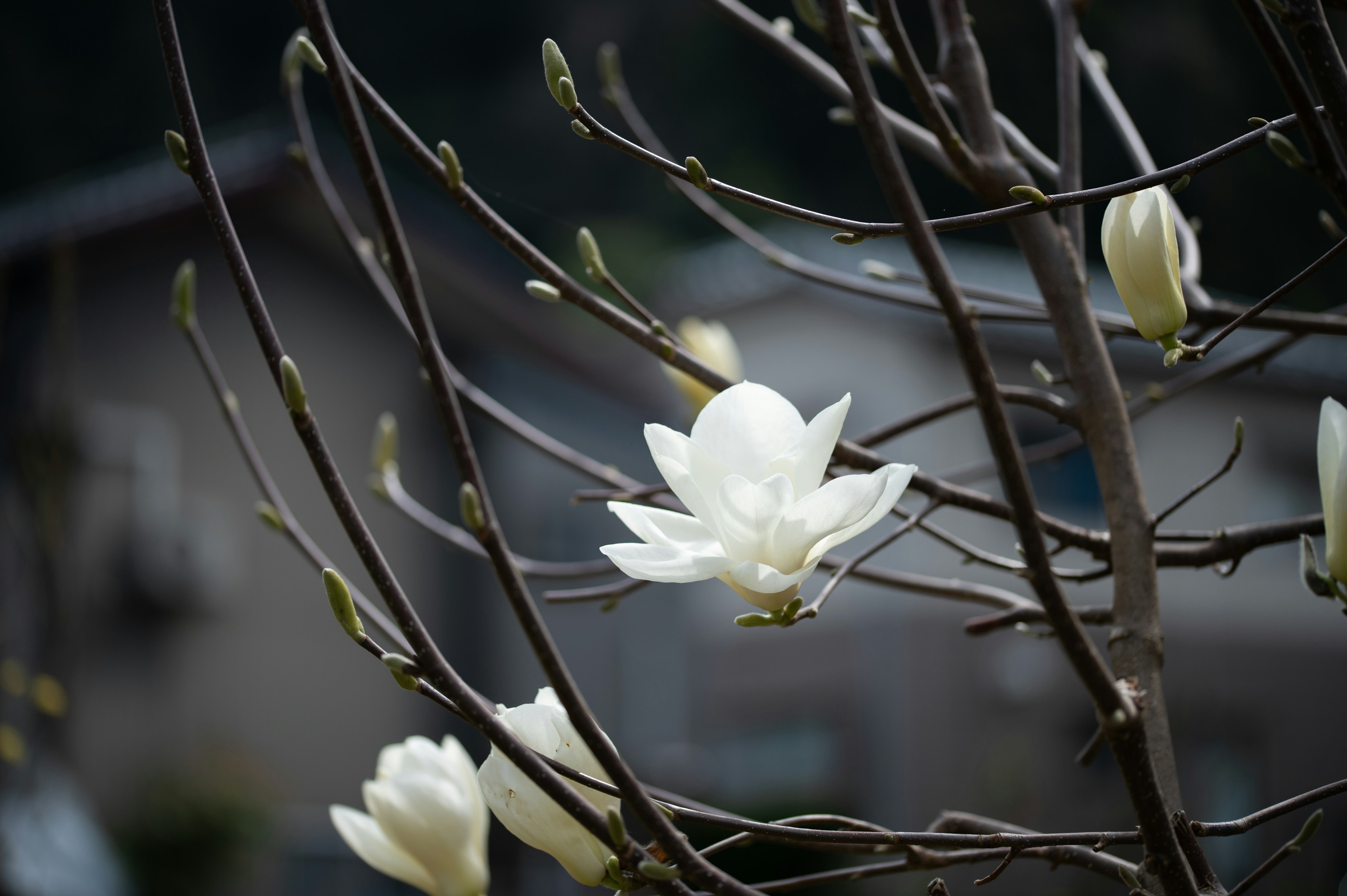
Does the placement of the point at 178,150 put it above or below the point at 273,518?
above

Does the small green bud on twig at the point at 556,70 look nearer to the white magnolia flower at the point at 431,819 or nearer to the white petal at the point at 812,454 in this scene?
the white petal at the point at 812,454

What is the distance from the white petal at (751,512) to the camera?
0.36m

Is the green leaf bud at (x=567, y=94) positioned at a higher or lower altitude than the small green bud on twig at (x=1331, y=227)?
higher

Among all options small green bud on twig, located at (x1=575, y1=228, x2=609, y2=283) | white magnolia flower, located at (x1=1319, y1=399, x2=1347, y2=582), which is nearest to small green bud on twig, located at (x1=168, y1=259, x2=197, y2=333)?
small green bud on twig, located at (x1=575, y1=228, x2=609, y2=283)

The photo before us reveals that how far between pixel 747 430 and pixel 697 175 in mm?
92

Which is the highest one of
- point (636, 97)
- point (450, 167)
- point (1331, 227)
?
point (636, 97)

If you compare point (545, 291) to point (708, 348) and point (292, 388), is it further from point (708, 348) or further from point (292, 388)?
point (708, 348)

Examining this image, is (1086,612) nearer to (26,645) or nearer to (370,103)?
(370,103)

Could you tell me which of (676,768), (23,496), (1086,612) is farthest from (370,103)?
(676,768)

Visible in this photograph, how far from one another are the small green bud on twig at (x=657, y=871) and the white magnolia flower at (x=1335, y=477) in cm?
25

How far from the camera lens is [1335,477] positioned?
38 centimetres

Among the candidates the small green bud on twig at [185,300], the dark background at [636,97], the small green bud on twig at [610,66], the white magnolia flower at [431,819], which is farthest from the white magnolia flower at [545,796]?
the dark background at [636,97]

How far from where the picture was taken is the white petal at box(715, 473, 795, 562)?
0.36m

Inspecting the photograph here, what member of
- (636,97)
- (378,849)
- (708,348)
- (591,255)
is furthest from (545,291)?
(636,97)
